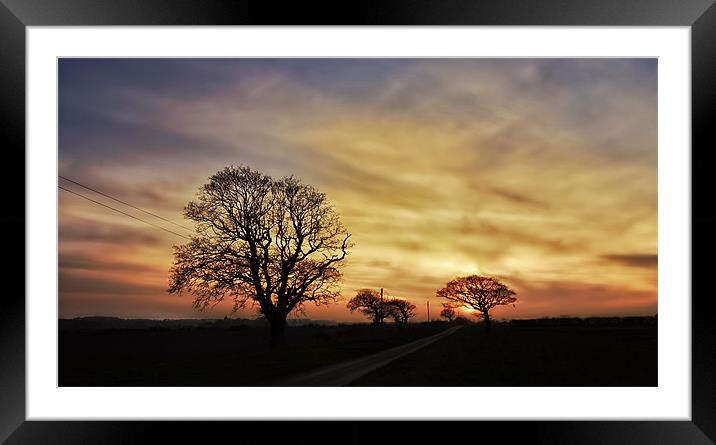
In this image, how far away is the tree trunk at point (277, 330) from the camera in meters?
13.9

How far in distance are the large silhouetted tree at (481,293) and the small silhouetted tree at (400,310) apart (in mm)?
2926

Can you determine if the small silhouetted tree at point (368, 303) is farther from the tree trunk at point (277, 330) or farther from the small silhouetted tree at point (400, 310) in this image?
the tree trunk at point (277, 330)

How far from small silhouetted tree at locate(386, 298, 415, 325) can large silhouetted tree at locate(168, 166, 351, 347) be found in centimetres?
2373

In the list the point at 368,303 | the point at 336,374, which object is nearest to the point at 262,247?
the point at 336,374

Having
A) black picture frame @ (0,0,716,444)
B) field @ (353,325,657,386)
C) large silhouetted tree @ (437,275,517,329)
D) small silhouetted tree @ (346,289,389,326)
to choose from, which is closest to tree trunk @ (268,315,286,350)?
field @ (353,325,657,386)

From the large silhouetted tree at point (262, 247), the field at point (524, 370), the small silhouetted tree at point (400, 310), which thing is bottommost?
the small silhouetted tree at point (400, 310)

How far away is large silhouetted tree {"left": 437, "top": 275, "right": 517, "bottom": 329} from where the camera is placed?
3831 cm

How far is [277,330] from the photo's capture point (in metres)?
14.0

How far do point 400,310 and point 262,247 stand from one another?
27578 millimetres
